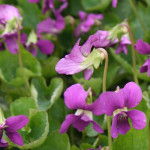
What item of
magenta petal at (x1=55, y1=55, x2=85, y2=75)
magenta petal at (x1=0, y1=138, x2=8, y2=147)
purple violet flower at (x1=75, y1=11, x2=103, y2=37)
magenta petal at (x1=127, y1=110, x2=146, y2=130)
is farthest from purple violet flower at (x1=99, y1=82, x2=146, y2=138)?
purple violet flower at (x1=75, y1=11, x2=103, y2=37)

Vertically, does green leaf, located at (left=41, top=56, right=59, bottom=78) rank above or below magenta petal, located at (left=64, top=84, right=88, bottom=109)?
below

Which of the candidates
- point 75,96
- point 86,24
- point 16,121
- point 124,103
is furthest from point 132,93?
point 86,24

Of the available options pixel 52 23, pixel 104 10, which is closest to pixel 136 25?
pixel 104 10

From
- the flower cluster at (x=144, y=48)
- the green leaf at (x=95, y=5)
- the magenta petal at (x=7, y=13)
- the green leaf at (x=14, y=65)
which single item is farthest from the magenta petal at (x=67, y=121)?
the green leaf at (x=95, y=5)

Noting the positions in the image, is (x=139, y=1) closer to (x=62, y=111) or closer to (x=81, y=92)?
(x=62, y=111)

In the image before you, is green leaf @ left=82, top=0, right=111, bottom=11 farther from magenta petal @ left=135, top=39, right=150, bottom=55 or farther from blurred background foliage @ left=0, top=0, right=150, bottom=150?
magenta petal @ left=135, top=39, right=150, bottom=55

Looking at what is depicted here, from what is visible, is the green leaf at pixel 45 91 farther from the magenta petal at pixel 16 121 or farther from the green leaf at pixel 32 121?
the magenta petal at pixel 16 121
